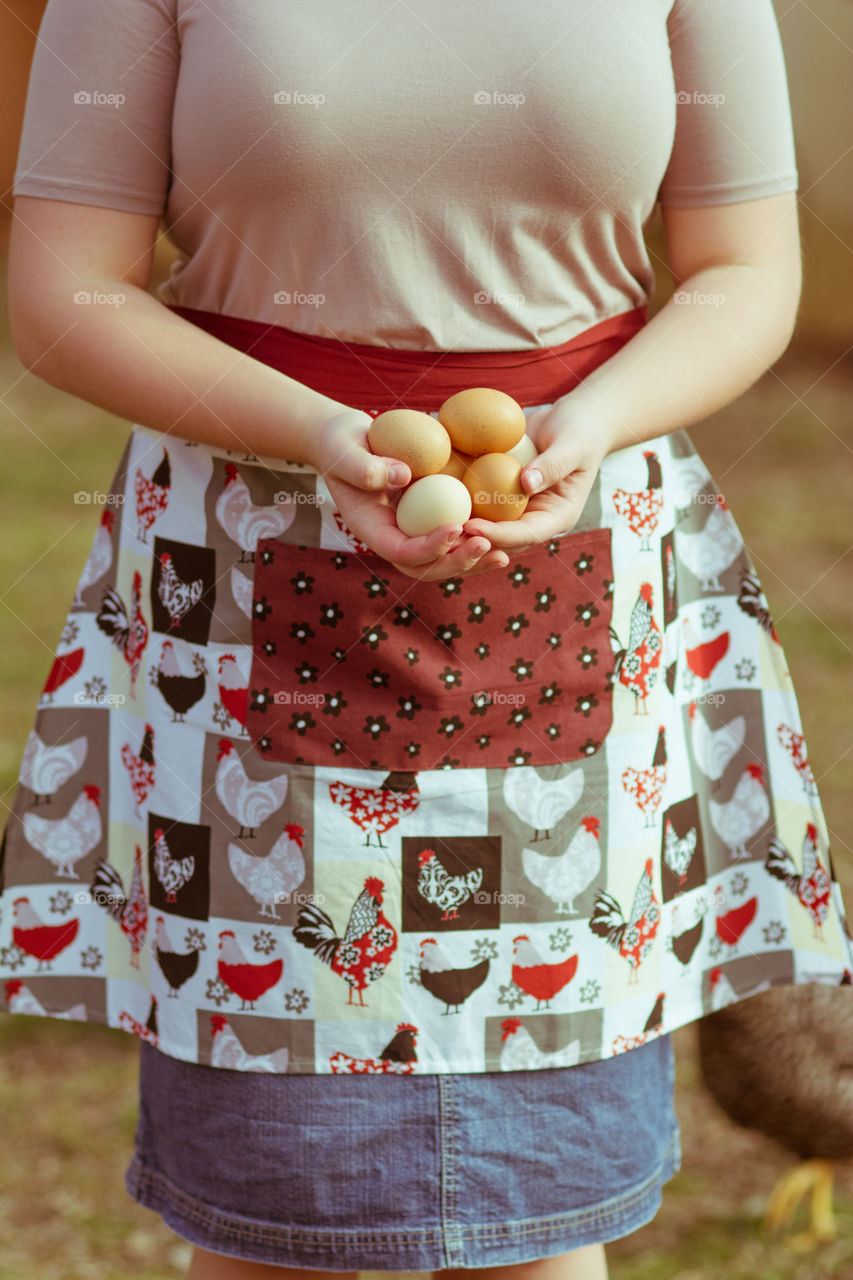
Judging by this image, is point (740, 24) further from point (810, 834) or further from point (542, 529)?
point (810, 834)

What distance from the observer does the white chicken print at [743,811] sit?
133cm

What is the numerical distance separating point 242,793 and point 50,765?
237 mm

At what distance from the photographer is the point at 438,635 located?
1.15 meters

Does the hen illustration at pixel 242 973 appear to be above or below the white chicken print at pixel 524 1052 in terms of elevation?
above

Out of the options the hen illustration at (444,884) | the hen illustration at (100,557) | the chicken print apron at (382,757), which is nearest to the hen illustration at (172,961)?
the chicken print apron at (382,757)

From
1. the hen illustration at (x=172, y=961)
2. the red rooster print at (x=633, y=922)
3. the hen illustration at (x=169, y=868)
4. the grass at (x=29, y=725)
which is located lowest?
the grass at (x=29, y=725)

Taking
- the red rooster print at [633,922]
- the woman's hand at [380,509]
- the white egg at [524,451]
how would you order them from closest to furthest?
the woman's hand at [380,509], the white egg at [524,451], the red rooster print at [633,922]

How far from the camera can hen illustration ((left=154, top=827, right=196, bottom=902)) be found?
1203 mm

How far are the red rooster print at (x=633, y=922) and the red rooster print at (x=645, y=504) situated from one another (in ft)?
0.95

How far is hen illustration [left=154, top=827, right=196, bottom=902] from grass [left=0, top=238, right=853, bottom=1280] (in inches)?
39.6

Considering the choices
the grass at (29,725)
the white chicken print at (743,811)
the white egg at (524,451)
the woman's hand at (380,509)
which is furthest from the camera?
the grass at (29,725)

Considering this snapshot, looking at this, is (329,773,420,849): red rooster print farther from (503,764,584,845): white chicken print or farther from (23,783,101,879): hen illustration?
(23,783,101,879): hen illustration

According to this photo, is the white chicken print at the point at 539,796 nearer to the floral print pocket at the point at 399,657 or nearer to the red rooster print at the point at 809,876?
the floral print pocket at the point at 399,657

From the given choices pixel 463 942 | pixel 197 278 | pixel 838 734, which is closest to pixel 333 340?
pixel 197 278
